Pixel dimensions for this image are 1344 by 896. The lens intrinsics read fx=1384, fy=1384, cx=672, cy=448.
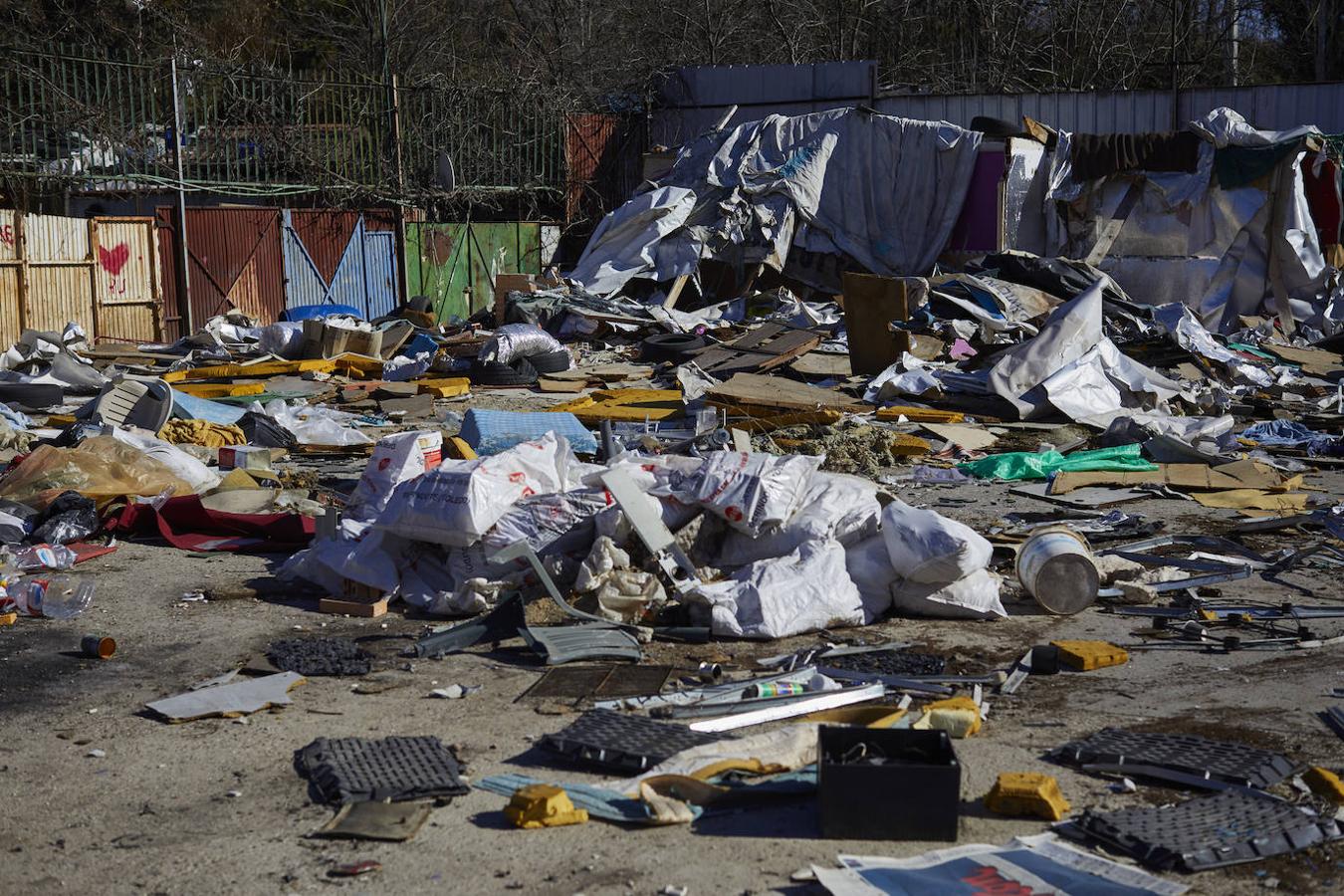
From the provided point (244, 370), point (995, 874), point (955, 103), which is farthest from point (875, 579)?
point (955, 103)

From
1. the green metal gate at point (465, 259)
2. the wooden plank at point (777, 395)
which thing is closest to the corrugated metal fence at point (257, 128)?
the green metal gate at point (465, 259)

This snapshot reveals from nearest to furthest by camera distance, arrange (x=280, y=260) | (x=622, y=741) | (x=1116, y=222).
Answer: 1. (x=622, y=741)
2. (x=1116, y=222)
3. (x=280, y=260)

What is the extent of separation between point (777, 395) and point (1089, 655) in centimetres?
684

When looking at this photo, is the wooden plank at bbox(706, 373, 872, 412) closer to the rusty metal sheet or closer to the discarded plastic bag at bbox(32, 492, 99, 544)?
the discarded plastic bag at bbox(32, 492, 99, 544)

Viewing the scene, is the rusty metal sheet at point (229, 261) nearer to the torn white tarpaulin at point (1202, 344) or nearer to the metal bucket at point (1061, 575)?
the torn white tarpaulin at point (1202, 344)

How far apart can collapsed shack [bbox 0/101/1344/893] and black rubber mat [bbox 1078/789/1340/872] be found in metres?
0.01

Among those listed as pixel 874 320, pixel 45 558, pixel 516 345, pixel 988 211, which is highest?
pixel 988 211

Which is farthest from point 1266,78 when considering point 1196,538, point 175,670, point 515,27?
point 175,670

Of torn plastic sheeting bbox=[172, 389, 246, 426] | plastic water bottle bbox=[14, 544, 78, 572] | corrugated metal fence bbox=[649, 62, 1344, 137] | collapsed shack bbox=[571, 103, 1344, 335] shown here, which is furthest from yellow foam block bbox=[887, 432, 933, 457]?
corrugated metal fence bbox=[649, 62, 1344, 137]

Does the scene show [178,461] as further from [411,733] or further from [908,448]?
[908,448]

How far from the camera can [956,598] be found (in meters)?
5.91

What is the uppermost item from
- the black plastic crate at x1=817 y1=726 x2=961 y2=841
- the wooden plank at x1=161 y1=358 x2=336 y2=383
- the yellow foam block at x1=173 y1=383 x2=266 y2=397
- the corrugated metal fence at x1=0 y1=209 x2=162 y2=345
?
the corrugated metal fence at x1=0 y1=209 x2=162 y2=345

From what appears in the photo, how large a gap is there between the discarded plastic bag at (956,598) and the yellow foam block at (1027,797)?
2.11 m

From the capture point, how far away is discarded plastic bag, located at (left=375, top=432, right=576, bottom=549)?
614 cm
